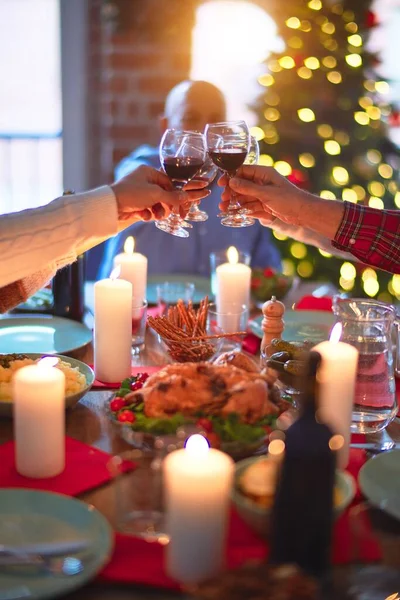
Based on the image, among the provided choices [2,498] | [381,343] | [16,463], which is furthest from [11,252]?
[381,343]

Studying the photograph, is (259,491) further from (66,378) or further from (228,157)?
(228,157)

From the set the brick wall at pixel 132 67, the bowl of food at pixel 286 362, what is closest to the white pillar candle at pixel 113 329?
the bowl of food at pixel 286 362

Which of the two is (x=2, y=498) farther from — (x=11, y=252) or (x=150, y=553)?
(x=11, y=252)

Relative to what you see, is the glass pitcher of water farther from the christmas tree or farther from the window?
the window

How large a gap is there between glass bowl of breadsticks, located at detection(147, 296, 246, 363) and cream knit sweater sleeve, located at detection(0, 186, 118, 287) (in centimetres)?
22

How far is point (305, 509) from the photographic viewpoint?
823 millimetres

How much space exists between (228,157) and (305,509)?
0.97 metres

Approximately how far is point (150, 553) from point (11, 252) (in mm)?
707

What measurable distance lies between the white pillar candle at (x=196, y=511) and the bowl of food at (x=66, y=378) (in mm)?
509

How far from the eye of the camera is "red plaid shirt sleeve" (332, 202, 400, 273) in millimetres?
1759

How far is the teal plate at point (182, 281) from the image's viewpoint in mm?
2184

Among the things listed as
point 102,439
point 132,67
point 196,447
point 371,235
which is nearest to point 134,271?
point 371,235

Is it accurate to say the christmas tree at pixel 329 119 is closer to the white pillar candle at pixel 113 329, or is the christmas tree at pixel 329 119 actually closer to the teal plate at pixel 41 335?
the teal plate at pixel 41 335

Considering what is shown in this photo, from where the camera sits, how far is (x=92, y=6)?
3752 millimetres
